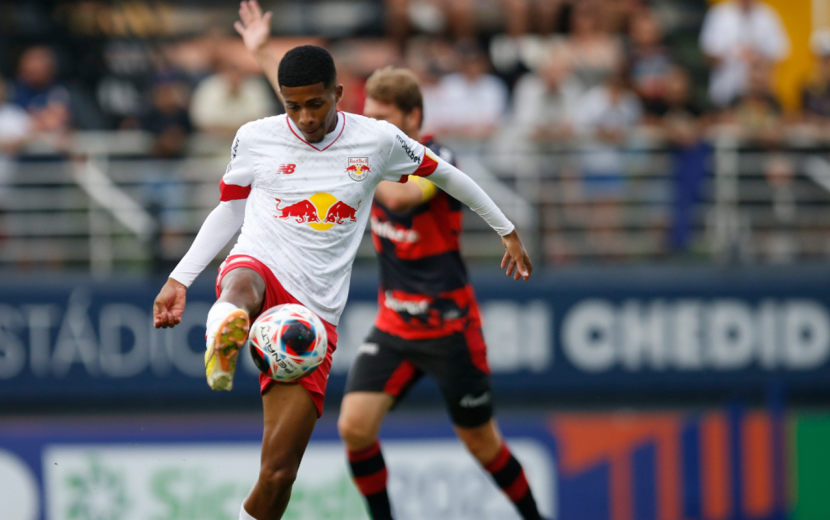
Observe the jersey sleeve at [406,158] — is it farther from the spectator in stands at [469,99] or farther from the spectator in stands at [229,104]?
the spectator in stands at [229,104]

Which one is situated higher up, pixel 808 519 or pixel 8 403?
pixel 8 403

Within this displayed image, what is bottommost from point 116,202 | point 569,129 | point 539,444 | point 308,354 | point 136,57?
point 539,444

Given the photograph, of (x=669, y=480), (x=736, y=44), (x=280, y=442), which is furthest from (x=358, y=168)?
(x=736, y=44)

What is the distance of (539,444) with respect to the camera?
376 inches

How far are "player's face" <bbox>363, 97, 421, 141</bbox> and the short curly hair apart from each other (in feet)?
4.22

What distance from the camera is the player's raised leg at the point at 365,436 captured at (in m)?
6.32

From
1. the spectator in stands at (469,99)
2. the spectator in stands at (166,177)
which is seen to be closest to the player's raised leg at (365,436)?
the spectator in stands at (166,177)

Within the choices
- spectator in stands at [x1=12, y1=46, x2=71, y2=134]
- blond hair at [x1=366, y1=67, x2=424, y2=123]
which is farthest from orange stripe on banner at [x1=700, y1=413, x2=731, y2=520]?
spectator in stands at [x1=12, y1=46, x2=71, y2=134]

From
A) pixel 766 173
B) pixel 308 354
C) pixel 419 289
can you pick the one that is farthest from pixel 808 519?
pixel 308 354

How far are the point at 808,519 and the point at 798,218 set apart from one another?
2.85 metres

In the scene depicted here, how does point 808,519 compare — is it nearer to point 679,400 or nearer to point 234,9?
point 679,400

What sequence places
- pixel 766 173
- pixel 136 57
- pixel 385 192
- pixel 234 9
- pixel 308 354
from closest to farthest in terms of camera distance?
1. pixel 308 354
2. pixel 385 192
3. pixel 766 173
4. pixel 136 57
5. pixel 234 9

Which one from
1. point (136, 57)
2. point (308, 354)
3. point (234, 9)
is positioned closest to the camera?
point (308, 354)

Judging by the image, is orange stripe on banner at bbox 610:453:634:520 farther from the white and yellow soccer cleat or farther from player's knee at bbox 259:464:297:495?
the white and yellow soccer cleat
